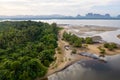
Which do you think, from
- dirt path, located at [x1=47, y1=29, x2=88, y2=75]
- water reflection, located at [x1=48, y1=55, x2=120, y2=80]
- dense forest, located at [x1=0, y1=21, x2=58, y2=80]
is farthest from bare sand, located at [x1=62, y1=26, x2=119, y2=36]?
water reflection, located at [x1=48, y1=55, x2=120, y2=80]

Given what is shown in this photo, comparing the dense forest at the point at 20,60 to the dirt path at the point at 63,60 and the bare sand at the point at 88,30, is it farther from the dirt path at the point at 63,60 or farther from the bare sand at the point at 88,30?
the bare sand at the point at 88,30

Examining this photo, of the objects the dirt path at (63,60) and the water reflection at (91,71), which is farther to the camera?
the dirt path at (63,60)

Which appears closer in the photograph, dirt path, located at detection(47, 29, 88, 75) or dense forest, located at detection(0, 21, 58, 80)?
dense forest, located at detection(0, 21, 58, 80)

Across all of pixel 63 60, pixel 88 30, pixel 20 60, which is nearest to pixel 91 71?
pixel 63 60

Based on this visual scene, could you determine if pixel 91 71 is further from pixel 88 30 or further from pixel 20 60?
pixel 88 30

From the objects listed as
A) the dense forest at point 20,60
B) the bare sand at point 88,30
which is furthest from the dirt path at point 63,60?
the bare sand at point 88,30

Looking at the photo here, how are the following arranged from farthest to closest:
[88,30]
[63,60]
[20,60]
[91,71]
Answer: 1. [88,30]
2. [63,60]
3. [91,71]
4. [20,60]

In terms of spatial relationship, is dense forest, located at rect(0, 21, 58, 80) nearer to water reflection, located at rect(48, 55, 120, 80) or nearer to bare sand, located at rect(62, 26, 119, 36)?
water reflection, located at rect(48, 55, 120, 80)

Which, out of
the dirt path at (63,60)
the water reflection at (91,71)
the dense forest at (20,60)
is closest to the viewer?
the dense forest at (20,60)

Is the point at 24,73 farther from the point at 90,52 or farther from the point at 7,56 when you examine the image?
the point at 90,52
